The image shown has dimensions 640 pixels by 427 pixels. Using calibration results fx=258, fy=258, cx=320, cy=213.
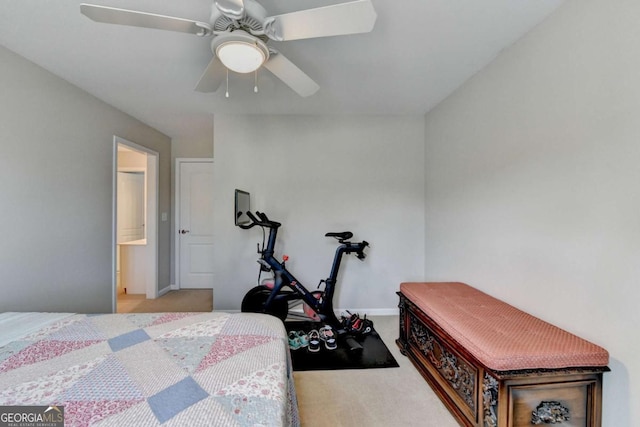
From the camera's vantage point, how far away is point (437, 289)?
225 cm

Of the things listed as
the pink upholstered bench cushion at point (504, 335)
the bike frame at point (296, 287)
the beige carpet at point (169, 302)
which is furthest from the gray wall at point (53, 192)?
the pink upholstered bench cushion at point (504, 335)

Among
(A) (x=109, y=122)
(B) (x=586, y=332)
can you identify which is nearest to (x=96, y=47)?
(A) (x=109, y=122)

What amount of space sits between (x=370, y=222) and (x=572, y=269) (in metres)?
1.99

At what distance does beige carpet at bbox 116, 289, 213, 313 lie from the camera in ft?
11.2

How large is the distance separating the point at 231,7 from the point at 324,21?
414 millimetres

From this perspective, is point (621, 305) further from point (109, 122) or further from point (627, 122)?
point (109, 122)

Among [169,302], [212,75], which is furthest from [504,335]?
[169,302]

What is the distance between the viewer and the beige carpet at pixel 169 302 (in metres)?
3.42

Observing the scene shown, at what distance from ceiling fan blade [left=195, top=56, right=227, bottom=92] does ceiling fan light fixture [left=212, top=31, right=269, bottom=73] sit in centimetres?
14

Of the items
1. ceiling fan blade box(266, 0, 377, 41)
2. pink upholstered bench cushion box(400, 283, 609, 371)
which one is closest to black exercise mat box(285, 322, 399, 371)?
pink upholstered bench cushion box(400, 283, 609, 371)

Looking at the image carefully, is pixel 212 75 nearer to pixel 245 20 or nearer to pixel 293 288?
pixel 245 20

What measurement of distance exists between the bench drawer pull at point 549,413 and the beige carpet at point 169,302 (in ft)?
10.8

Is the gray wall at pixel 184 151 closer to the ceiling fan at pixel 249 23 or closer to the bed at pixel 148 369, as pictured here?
the bed at pixel 148 369

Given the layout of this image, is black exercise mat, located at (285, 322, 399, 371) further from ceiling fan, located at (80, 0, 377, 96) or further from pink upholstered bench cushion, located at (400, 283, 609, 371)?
ceiling fan, located at (80, 0, 377, 96)
